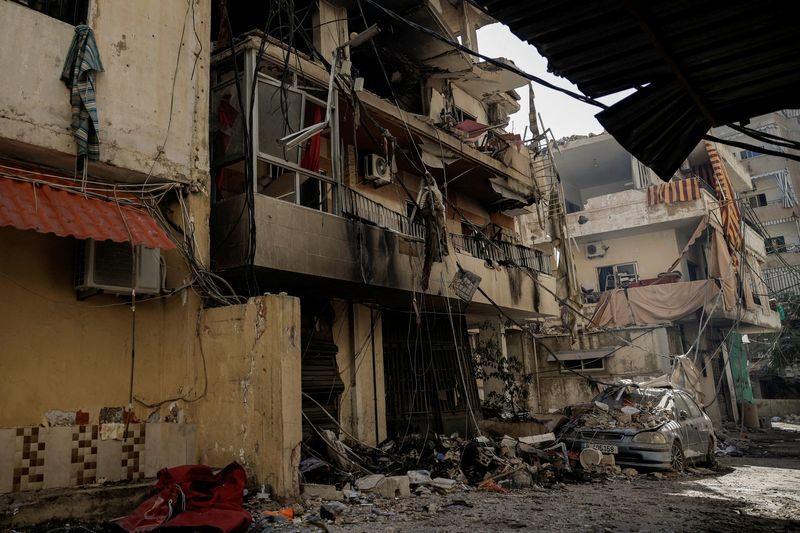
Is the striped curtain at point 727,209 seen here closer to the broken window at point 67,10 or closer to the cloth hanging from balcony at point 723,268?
the cloth hanging from balcony at point 723,268

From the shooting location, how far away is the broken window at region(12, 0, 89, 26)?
23.0ft

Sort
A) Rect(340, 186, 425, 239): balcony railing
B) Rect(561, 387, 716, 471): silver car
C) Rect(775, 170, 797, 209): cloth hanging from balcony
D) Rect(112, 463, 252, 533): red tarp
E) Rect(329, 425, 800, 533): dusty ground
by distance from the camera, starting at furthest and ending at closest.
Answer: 1. Rect(775, 170, 797, 209): cloth hanging from balcony
2. Rect(561, 387, 716, 471): silver car
3. Rect(340, 186, 425, 239): balcony railing
4. Rect(329, 425, 800, 533): dusty ground
5. Rect(112, 463, 252, 533): red tarp

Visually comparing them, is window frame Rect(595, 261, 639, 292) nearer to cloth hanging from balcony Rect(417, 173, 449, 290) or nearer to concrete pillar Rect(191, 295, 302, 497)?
cloth hanging from balcony Rect(417, 173, 449, 290)

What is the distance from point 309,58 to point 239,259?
13.4 ft

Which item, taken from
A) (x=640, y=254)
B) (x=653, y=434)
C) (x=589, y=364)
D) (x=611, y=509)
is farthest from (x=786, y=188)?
(x=611, y=509)

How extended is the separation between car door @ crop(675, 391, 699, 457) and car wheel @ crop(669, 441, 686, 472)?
0.20 metres

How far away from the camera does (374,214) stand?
1198 centimetres

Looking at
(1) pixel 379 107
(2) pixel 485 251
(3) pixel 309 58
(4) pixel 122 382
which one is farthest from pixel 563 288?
(4) pixel 122 382

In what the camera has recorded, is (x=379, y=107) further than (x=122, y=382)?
Yes

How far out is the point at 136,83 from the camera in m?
7.41

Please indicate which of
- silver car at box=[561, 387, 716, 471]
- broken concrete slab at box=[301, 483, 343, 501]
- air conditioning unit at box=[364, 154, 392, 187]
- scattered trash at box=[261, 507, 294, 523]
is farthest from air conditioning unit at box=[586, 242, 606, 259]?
scattered trash at box=[261, 507, 294, 523]

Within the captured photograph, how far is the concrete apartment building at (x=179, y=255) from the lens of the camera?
6.34 m

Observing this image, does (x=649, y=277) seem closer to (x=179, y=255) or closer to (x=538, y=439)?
(x=538, y=439)

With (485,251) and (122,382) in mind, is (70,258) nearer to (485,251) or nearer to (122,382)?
Answer: (122,382)
